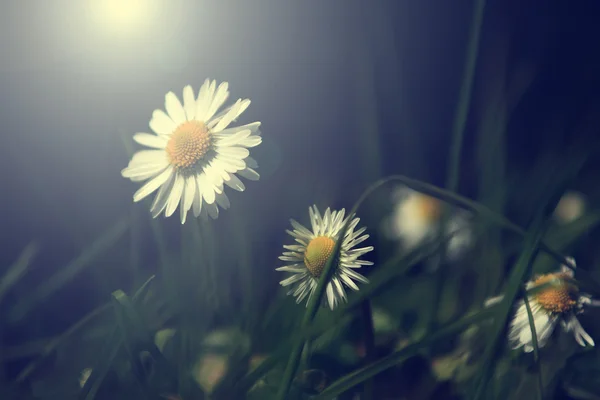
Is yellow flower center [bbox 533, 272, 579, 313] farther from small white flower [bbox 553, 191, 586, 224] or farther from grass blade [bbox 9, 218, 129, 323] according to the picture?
grass blade [bbox 9, 218, 129, 323]

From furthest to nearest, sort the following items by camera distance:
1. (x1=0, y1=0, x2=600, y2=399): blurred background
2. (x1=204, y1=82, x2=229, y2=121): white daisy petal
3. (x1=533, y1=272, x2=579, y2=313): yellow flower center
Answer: (x1=0, y1=0, x2=600, y2=399): blurred background, (x1=204, y1=82, x2=229, y2=121): white daisy petal, (x1=533, y1=272, x2=579, y2=313): yellow flower center

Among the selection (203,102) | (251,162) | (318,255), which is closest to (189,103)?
(203,102)

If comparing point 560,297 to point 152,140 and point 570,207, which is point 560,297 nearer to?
point 570,207

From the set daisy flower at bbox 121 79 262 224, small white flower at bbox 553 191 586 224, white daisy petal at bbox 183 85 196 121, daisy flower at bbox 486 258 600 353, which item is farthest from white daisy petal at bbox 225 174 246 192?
small white flower at bbox 553 191 586 224

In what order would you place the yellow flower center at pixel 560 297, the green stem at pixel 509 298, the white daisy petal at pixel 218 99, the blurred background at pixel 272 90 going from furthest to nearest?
1. the blurred background at pixel 272 90
2. the white daisy petal at pixel 218 99
3. the yellow flower center at pixel 560 297
4. the green stem at pixel 509 298

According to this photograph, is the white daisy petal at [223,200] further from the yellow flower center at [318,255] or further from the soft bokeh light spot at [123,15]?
the soft bokeh light spot at [123,15]

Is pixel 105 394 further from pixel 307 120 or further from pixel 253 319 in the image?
pixel 307 120

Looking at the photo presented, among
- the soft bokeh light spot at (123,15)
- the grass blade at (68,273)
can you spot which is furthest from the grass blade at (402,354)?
the soft bokeh light spot at (123,15)
